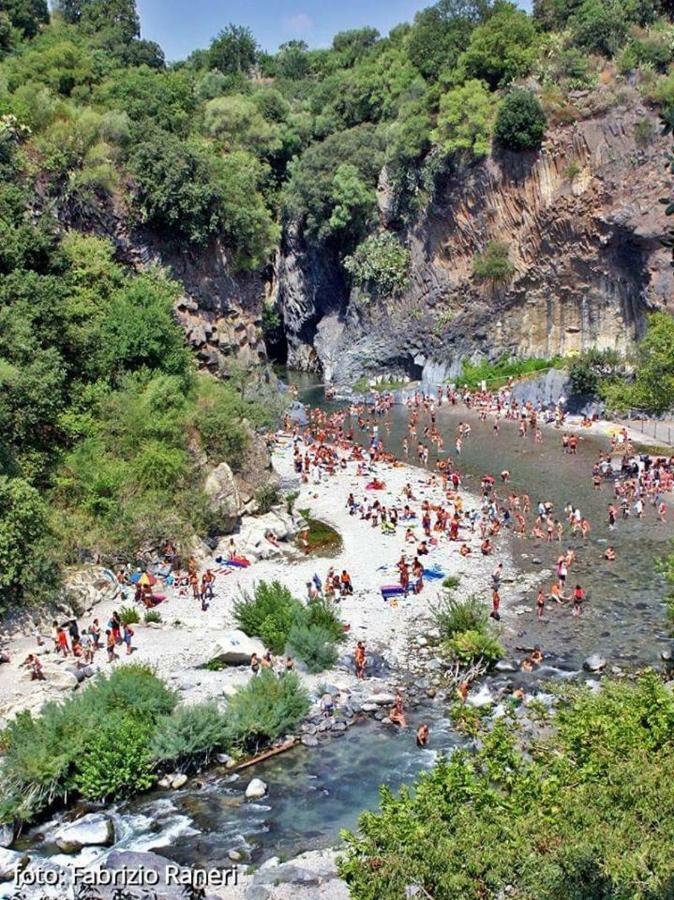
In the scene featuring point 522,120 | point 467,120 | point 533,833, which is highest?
point 467,120

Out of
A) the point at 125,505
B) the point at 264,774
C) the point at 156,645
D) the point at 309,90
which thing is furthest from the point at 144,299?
the point at 309,90

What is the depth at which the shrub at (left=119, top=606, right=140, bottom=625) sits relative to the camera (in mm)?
28250

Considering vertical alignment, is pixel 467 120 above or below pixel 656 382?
above

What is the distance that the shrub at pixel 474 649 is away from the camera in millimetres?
24906

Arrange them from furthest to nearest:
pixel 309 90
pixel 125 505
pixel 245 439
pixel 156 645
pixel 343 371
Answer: pixel 309 90 < pixel 343 371 < pixel 245 439 < pixel 125 505 < pixel 156 645

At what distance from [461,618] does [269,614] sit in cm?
601

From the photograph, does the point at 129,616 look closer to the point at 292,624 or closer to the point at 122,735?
the point at 292,624

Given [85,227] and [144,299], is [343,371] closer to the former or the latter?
[85,227]

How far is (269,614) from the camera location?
27.1m

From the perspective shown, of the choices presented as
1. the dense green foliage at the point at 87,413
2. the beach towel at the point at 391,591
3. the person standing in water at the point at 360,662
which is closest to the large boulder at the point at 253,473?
the dense green foliage at the point at 87,413

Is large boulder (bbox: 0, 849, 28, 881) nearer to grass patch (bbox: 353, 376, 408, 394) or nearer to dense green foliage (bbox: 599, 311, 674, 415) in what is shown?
dense green foliage (bbox: 599, 311, 674, 415)

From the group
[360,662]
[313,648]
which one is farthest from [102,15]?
[360,662]

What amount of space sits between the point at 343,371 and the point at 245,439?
35.3 m

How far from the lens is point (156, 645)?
26.7 meters
